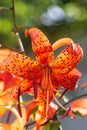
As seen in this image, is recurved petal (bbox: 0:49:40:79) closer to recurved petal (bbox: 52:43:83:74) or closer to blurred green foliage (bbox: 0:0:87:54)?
recurved petal (bbox: 52:43:83:74)

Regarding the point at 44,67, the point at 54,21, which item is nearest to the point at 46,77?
the point at 44,67

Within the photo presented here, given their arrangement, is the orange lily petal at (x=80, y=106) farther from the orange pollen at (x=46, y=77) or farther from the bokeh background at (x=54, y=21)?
the bokeh background at (x=54, y=21)

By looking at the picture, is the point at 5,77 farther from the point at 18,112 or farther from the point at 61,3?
the point at 61,3

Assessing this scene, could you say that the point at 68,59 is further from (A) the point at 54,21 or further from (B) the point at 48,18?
(A) the point at 54,21

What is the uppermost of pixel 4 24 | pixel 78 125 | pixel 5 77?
pixel 4 24

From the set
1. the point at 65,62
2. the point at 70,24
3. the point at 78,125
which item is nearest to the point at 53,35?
the point at 70,24

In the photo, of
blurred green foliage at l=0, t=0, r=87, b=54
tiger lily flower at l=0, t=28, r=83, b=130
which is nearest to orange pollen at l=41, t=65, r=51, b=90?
tiger lily flower at l=0, t=28, r=83, b=130

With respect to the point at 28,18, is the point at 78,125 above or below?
below
